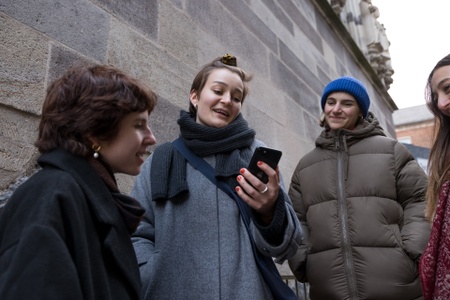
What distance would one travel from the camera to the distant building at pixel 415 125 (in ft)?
77.4

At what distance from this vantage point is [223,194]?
4.75ft

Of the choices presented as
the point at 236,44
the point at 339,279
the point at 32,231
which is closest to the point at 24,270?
the point at 32,231

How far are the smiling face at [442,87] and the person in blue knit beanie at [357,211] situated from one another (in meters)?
0.45

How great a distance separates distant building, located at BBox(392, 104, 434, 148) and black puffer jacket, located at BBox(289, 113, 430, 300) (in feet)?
75.0

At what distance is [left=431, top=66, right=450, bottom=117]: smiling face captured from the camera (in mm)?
1742

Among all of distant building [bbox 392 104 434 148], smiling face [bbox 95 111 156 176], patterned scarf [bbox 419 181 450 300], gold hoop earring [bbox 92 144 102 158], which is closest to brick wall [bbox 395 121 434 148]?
distant building [bbox 392 104 434 148]

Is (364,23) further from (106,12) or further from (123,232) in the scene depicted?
(123,232)

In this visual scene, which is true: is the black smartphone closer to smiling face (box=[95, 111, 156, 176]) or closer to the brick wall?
smiling face (box=[95, 111, 156, 176])

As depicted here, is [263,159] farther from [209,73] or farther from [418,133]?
[418,133]

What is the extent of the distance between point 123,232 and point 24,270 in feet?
0.97

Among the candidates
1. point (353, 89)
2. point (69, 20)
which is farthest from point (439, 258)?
point (69, 20)

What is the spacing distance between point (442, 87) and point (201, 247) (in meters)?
1.22

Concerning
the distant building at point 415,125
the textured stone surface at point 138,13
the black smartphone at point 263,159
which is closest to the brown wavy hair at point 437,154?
the black smartphone at point 263,159

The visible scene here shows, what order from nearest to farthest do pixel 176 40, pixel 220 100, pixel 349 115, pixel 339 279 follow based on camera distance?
pixel 220 100, pixel 339 279, pixel 349 115, pixel 176 40
